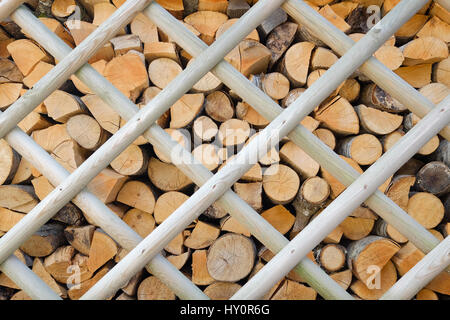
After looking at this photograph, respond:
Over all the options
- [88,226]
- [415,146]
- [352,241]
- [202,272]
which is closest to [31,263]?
[88,226]

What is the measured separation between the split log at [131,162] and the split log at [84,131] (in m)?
0.08

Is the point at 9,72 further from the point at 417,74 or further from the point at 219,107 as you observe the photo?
the point at 417,74

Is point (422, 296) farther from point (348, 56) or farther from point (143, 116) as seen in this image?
point (143, 116)

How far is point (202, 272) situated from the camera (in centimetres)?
92

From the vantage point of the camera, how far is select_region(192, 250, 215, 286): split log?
3.03ft

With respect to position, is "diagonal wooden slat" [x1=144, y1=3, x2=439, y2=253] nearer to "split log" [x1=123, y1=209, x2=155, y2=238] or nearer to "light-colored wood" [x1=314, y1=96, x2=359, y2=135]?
"light-colored wood" [x1=314, y1=96, x2=359, y2=135]

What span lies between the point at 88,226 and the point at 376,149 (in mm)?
804

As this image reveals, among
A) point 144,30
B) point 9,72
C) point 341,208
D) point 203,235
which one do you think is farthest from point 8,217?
point 341,208

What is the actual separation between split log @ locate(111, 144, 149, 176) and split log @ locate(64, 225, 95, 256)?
18 centimetres

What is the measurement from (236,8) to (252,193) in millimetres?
537

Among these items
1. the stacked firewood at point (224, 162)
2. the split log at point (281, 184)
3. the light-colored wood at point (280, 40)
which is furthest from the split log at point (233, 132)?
the light-colored wood at point (280, 40)

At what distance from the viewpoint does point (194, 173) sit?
2.39 ft

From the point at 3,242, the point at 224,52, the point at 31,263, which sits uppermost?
the point at 224,52

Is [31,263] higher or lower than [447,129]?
lower
